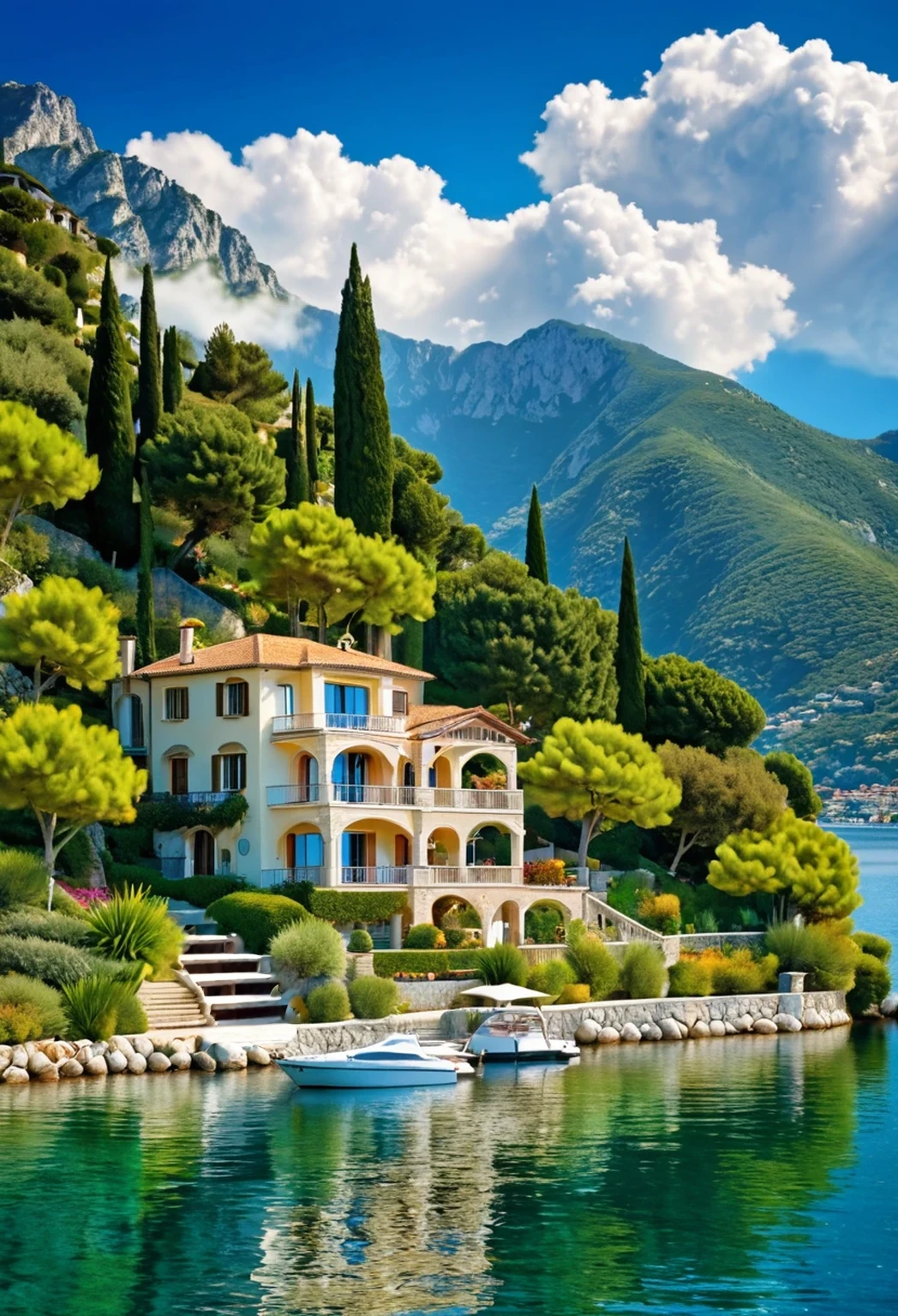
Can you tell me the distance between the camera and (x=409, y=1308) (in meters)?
20.8

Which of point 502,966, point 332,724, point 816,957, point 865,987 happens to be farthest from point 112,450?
point 865,987

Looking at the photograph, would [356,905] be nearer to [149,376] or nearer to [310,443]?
[149,376]

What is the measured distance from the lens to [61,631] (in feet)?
165

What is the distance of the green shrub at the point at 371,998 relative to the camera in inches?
1836

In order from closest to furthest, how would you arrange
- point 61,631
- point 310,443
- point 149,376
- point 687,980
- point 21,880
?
1. point 21,880
2. point 61,631
3. point 687,980
4. point 149,376
5. point 310,443

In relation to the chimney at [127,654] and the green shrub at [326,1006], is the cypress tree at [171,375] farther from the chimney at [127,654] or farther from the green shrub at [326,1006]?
the green shrub at [326,1006]

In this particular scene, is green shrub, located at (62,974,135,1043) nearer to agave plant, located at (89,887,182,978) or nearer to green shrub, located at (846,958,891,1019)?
agave plant, located at (89,887,182,978)

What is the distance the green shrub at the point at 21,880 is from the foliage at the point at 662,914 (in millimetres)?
24575

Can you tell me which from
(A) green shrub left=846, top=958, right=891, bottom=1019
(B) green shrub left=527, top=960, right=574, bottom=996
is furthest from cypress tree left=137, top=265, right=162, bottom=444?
(A) green shrub left=846, top=958, right=891, bottom=1019

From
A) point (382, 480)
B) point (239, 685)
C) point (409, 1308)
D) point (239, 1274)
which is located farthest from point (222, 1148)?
point (382, 480)

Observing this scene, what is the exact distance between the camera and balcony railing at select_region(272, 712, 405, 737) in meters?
56.2

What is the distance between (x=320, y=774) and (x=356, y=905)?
15.7 feet

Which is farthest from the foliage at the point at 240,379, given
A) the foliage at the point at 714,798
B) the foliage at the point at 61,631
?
the foliage at the point at 61,631

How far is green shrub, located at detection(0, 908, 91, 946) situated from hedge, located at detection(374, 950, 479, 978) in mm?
9574
